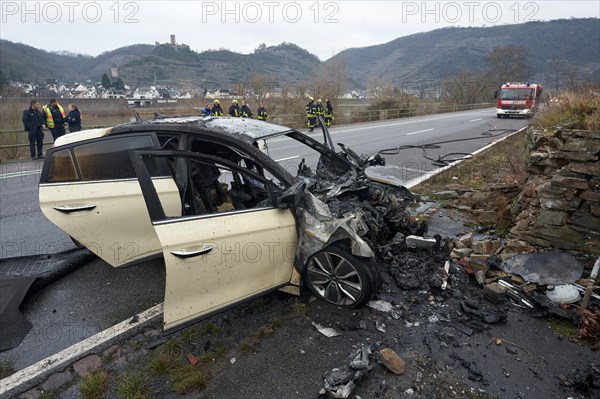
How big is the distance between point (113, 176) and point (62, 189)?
1.70ft

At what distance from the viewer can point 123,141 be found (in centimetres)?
380

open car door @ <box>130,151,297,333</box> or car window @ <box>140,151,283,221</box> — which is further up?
car window @ <box>140,151,283,221</box>

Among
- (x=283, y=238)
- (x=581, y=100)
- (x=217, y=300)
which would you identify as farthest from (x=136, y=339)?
(x=581, y=100)

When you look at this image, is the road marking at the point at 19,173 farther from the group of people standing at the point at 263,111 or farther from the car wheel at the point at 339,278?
the car wheel at the point at 339,278

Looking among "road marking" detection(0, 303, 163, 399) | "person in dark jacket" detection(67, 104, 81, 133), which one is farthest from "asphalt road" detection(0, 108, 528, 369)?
"person in dark jacket" detection(67, 104, 81, 133)

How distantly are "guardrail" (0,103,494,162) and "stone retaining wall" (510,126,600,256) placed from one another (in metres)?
14.0

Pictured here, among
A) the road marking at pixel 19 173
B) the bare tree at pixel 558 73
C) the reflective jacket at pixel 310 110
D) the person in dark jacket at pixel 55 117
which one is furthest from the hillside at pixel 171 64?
the road marking at pixel 19 173

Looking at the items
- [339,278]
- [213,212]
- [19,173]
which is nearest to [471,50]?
[19,173]

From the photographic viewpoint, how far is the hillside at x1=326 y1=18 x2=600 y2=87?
9212 cm

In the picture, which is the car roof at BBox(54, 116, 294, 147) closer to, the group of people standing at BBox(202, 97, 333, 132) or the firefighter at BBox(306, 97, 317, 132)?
the group of people standing at BBox(202, 97, 333, 132)

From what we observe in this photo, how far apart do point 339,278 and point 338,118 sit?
21.7 m

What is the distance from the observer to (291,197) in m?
2.93

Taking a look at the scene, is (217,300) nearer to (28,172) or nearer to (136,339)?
(136,339)

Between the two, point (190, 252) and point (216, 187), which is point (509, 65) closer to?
point (216, 187)
